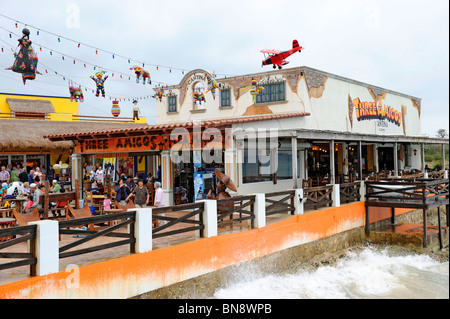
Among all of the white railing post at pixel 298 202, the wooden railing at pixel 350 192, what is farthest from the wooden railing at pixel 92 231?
the wooden railing at pixel 350 192

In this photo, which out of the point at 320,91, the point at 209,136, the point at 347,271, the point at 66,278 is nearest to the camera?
the point at 66,278

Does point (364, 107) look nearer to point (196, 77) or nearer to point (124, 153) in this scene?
point (196, 77)

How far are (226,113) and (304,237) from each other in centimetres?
773

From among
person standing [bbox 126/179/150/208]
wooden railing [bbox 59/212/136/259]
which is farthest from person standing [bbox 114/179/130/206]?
wooden railing [bbox 59/212/136/259]

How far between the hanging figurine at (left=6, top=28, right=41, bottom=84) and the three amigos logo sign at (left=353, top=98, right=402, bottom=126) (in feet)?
45.5

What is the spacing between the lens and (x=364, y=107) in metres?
20.0

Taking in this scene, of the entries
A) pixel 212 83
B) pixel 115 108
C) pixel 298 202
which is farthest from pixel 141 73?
pixel 115 108

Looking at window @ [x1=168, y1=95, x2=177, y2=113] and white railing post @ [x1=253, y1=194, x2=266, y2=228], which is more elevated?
window @ [x1=168, y1=95, x2=177, y2=113]

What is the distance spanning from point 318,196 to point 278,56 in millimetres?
5741

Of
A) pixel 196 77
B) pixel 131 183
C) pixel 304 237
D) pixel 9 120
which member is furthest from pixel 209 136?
pixel 9 120

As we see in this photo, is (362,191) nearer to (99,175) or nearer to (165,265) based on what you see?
(165,265)

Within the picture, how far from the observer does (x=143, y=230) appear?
304 inches

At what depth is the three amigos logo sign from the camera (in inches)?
770

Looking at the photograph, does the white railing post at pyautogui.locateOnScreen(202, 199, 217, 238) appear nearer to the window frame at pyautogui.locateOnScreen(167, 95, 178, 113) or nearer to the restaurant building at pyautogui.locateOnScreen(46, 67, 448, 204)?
the restaurant building at pyautogui.locateOnScreen(46, 67, 448, 204)
